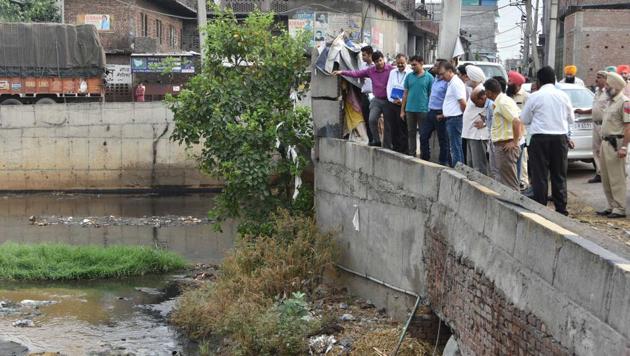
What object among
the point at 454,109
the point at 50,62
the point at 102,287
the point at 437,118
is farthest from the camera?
the point at 50,62

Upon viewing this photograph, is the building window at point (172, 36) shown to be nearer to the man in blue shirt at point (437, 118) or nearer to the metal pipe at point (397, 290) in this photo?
the metal pipe at point (397, 290)

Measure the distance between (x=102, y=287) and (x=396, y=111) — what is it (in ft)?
21.8

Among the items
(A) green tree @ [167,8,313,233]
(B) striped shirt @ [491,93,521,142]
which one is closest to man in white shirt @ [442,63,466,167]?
(B) striped shirt @ [491,93,521,142]

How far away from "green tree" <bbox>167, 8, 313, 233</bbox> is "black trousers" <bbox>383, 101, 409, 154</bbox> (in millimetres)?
2036

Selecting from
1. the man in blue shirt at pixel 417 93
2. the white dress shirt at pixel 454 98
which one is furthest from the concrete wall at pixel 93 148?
the white dress shirt at pixel 454 98

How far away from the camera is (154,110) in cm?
2862

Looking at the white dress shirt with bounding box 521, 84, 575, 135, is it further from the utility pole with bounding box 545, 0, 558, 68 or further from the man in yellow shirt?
the utility pole with bounding box 545, 0, 558, 68

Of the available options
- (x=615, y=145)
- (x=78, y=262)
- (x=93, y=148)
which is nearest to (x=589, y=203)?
(x=615, y=145)

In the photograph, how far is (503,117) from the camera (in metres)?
9.43

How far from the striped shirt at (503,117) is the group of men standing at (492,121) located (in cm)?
1

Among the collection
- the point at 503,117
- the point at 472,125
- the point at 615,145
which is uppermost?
the point at 503,117

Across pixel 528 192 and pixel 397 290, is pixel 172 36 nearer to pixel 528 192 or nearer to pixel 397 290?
pixel 528 192

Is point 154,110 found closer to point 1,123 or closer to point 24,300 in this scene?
point 1,123

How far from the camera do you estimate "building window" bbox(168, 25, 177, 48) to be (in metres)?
45.8
